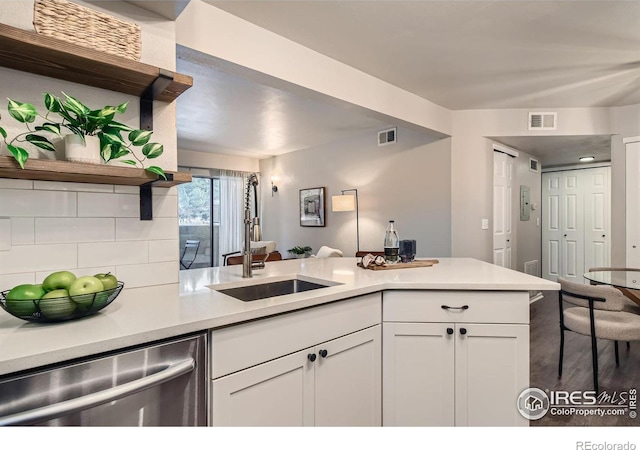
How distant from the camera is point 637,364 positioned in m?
2.68

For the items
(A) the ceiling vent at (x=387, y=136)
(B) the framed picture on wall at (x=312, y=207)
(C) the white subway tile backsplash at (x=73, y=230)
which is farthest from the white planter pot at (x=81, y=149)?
(B) the framed picture on wall at (x=312, y=207)

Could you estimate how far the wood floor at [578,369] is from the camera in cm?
201

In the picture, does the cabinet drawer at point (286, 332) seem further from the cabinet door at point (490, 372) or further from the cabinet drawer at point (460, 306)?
the cabinet door at point (490, 372)

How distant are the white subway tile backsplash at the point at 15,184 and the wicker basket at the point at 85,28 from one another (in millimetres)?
521

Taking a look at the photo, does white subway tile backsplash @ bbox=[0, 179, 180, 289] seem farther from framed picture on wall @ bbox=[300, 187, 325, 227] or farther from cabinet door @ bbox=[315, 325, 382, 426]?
framed picture on wall @ bbox=[300, 187, 325, 227]

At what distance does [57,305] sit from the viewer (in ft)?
3.09

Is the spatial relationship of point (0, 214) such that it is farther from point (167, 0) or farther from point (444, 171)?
point (444, 171)

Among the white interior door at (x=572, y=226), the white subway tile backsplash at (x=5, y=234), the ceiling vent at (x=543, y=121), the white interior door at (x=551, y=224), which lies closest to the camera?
the white subway tile backsplash at (x=5, y=234)

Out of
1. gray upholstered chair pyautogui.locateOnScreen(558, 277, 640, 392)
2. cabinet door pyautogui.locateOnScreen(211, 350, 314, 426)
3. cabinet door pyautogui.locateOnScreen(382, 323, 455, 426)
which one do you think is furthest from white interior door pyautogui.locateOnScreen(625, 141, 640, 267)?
cabinet door pyautogui.locateOnScreen(211, 350, 314, 426)

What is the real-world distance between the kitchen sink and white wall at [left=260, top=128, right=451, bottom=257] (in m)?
2.70

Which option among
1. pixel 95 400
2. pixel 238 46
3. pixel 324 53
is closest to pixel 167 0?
pixel 238 46

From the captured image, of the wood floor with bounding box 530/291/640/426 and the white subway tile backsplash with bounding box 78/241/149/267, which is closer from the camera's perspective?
the white subway tile backsplash with bounding box 78/241/149/267

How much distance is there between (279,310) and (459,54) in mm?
2407

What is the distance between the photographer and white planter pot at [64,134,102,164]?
46.1 inches
